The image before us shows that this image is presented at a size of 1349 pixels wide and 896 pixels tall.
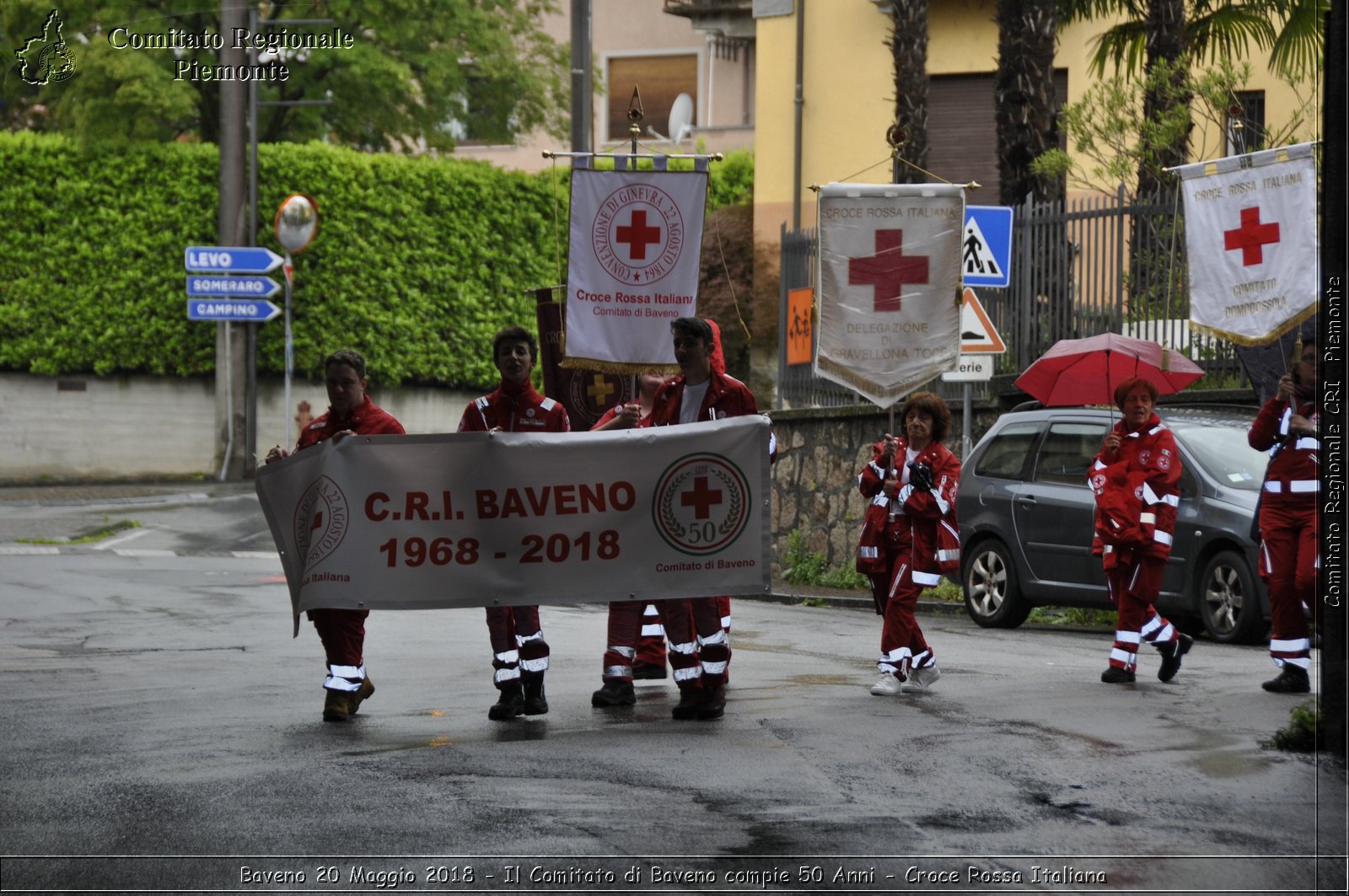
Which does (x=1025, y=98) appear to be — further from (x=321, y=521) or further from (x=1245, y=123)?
(x=321, y=521)

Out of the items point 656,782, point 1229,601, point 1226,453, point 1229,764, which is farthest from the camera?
point 1226,453

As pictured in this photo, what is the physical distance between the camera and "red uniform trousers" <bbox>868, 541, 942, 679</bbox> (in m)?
10.1

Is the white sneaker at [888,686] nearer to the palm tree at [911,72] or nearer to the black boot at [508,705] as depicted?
the black boot at [508,705]

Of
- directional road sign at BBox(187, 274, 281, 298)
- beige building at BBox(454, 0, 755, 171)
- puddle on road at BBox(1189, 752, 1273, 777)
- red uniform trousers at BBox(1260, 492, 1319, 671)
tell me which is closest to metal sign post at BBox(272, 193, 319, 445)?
directional road sign at BBox(187, 274, 281, 298)

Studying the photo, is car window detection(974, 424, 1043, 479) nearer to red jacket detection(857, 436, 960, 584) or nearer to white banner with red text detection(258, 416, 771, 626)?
red jacket detection(857, 436, 960, 584)

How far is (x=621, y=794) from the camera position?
698 centimetres

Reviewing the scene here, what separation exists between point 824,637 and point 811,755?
6.45m

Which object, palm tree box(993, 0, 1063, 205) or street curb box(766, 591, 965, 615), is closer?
street curb box(766, 591, 965, 615)

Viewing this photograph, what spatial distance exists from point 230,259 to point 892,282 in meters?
21.6

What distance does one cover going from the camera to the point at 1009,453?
636 inches

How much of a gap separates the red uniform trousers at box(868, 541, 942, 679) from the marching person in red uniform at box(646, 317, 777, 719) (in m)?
1.18

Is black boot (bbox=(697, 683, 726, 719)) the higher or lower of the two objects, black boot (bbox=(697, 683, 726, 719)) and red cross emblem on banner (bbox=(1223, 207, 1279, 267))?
the lower

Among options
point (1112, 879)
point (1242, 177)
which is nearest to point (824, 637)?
point (1242, 177)

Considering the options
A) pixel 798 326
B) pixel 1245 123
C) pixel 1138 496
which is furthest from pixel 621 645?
pixel 798 326
